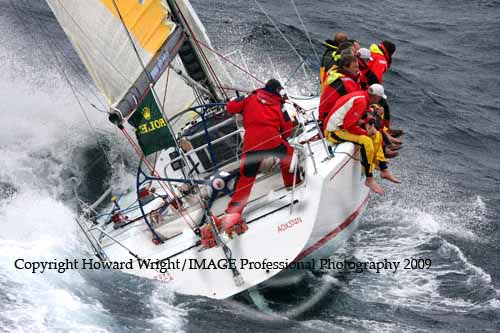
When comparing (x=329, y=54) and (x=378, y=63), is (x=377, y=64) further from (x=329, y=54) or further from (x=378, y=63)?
(x=329, y=54)

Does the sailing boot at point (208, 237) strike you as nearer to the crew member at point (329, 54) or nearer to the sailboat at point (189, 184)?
the sailboat at point (189, 184)

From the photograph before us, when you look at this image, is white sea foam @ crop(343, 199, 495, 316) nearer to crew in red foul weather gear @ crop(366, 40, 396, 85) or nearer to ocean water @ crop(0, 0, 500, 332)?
ocean water @ crop(0, 0, 500, 332)

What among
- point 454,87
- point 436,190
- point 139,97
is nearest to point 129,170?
point 139,97

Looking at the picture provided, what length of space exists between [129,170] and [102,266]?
2.64 m

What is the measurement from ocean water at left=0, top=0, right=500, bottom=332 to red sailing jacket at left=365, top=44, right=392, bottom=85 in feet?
3.55

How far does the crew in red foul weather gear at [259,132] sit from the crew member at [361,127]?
0.53 metres

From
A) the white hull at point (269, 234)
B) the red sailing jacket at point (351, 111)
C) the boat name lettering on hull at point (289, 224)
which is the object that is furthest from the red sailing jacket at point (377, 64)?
the boat name lettering on hull at point (289, 224)

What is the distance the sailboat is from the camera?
21.3 ft

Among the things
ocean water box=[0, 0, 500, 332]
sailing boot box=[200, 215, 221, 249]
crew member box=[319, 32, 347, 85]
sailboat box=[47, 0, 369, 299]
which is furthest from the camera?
crew member box=[319, 32, 347, 85]

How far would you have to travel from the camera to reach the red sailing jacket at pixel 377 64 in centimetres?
818

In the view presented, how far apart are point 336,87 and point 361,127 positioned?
52 centimetres

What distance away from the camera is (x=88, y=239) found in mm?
7074

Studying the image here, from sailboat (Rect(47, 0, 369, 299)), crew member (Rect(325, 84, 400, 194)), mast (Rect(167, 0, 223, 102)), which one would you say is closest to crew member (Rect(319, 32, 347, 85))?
sailboat (Rect(47, 0, 369, 299))

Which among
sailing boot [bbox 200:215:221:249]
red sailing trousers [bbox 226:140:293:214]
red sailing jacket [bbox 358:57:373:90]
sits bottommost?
sailing boot [bbox 200:215:221:249]
